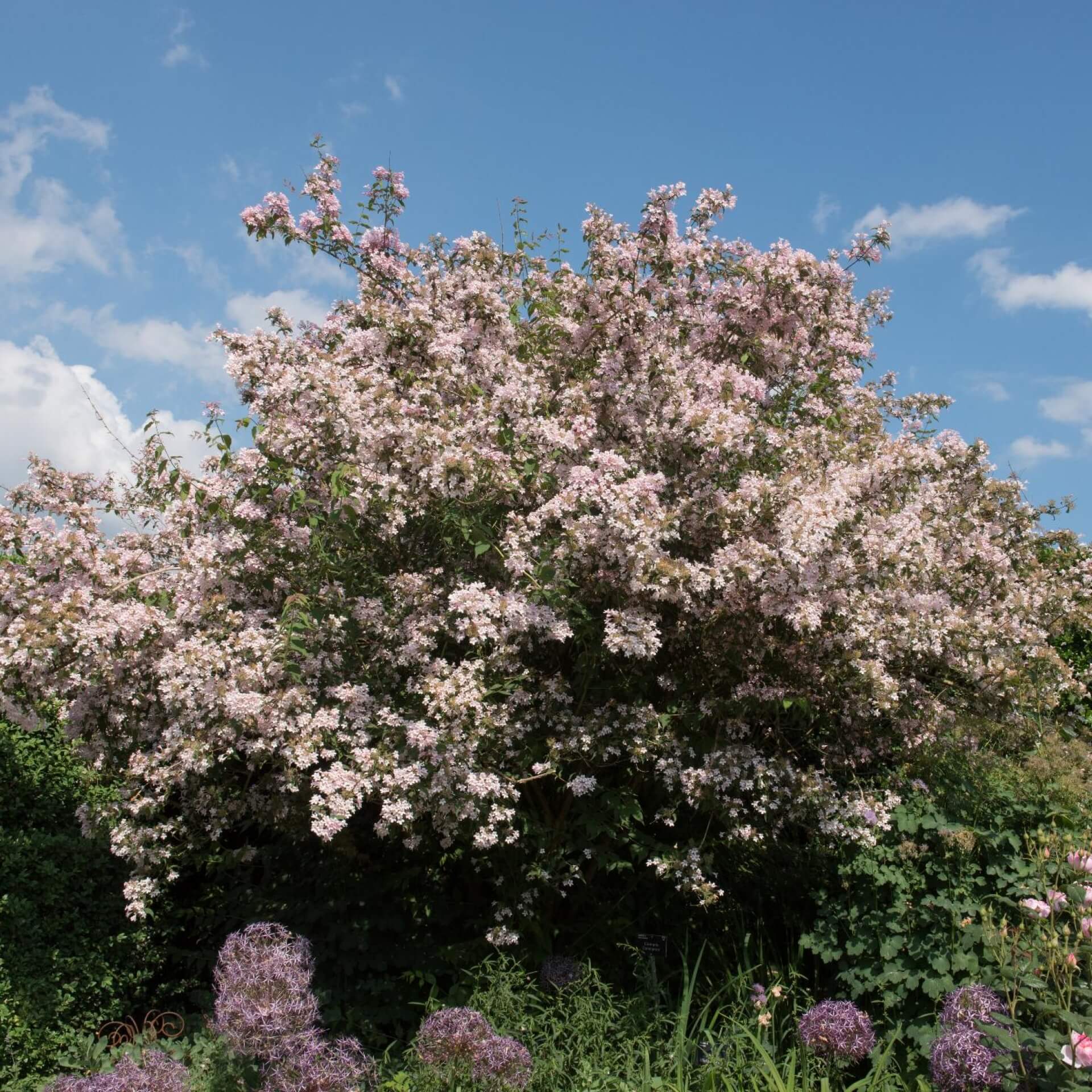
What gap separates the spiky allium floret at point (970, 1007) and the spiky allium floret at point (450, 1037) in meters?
1.93

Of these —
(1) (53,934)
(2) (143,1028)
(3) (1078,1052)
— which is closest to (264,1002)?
(1) (53,934)

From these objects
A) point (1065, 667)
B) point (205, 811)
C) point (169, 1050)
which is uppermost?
point (1065, 667)

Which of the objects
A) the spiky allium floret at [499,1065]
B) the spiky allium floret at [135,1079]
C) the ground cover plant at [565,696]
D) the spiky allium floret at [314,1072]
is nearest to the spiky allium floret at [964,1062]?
the ground cover plant at [565,696]

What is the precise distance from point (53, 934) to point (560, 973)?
2.93m

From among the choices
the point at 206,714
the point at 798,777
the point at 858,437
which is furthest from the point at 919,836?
the point at 206,714

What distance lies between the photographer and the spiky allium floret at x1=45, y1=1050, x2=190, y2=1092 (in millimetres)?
4219

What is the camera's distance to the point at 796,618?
4.47 metres

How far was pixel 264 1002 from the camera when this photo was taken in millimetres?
4273

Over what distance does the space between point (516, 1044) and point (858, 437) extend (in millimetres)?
3935

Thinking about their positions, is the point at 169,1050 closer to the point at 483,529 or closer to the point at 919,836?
the point at 483,529

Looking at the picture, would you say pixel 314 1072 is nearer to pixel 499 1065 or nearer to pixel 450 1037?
pixel 450 1037

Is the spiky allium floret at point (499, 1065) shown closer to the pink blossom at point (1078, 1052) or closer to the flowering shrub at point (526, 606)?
the flowering shrub at point (526, 606)

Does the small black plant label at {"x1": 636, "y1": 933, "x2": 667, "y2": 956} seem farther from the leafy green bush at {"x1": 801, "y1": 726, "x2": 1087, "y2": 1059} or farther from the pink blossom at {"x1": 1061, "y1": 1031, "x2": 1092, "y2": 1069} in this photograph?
the pink blossom at {"x1": 1061, "y1": 1031, "x2": 1092, "y2": 1069}

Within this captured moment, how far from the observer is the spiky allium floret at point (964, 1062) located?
152 inches
